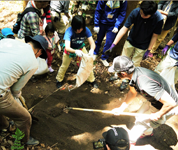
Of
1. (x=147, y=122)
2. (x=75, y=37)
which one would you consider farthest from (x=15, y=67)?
(x=147, y=122)

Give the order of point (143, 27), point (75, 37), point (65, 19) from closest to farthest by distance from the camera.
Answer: point (75, 37) → point (143, 27) → point (65, 19)

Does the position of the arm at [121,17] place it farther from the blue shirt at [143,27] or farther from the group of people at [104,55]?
the blue shirt at [143,27]

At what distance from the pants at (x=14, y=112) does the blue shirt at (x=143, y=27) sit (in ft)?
9.11

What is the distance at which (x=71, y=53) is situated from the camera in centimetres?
292

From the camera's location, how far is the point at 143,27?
2.93 metres

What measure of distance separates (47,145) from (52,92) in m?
1.34

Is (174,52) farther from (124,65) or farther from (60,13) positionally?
(60,13)

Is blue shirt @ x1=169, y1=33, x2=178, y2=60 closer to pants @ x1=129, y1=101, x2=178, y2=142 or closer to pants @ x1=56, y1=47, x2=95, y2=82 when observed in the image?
pants @ x1=129, y1=101, x2=178, y2=142

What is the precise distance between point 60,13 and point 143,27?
2316 millimetres

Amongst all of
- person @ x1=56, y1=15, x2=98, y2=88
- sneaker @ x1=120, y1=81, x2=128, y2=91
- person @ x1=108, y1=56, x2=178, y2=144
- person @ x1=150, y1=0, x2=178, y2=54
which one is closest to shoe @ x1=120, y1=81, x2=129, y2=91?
sneaker @ x1=120, y1=81, x2=128, y2=91

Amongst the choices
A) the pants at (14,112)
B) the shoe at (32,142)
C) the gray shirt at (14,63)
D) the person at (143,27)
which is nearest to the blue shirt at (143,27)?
the person at (143,27)

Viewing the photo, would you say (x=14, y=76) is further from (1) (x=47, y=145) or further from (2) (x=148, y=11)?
(2) (x=148, y=11)

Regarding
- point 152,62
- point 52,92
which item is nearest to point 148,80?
point 52,92

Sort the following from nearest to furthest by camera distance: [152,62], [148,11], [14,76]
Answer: [14,76], [148,11], [152,62]
